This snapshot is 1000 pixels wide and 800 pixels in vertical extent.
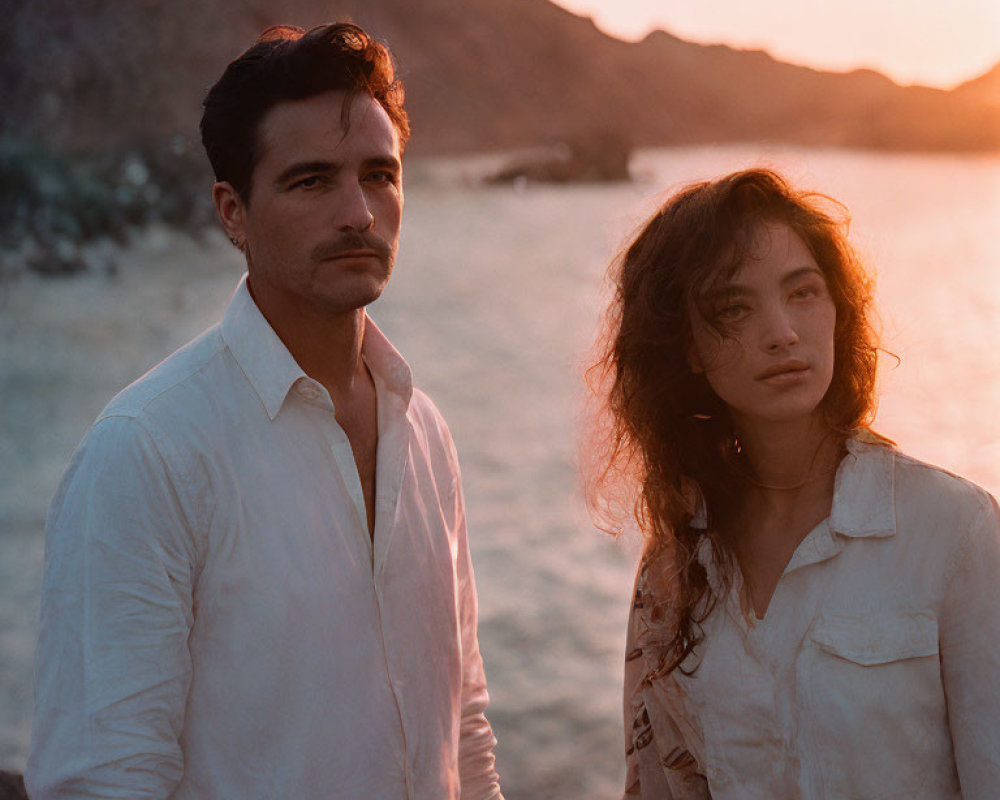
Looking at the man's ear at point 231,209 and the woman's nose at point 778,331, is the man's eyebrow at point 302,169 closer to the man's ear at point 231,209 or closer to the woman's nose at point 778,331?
the man's ear at point 231,209

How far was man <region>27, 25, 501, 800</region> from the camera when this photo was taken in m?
1.50

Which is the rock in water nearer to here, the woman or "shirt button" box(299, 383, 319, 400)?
"shirt button" box(299, 383, 319, 400)

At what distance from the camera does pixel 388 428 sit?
194cm

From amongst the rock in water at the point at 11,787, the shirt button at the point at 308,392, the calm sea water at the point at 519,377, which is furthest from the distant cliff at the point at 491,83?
the shirt button at the point at 308,392

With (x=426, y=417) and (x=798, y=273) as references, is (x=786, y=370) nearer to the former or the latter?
(x=798, y=273)

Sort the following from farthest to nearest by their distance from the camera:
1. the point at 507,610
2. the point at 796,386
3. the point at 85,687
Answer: the point at 507,610 → the point at 796,386 → the point at 85,687

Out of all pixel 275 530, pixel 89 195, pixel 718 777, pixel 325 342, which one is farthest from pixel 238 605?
pixel 89 195

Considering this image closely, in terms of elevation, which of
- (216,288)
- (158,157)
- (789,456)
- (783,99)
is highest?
(783,99)

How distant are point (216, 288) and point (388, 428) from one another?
20.9m

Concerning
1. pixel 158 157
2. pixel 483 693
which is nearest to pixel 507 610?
pixel 483 693

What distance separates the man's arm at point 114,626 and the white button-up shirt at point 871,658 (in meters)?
0.85

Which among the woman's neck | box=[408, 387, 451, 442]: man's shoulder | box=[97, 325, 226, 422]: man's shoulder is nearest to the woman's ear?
the woman's neck

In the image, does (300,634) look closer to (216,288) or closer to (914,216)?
(216,288)

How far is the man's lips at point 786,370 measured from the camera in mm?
1705
